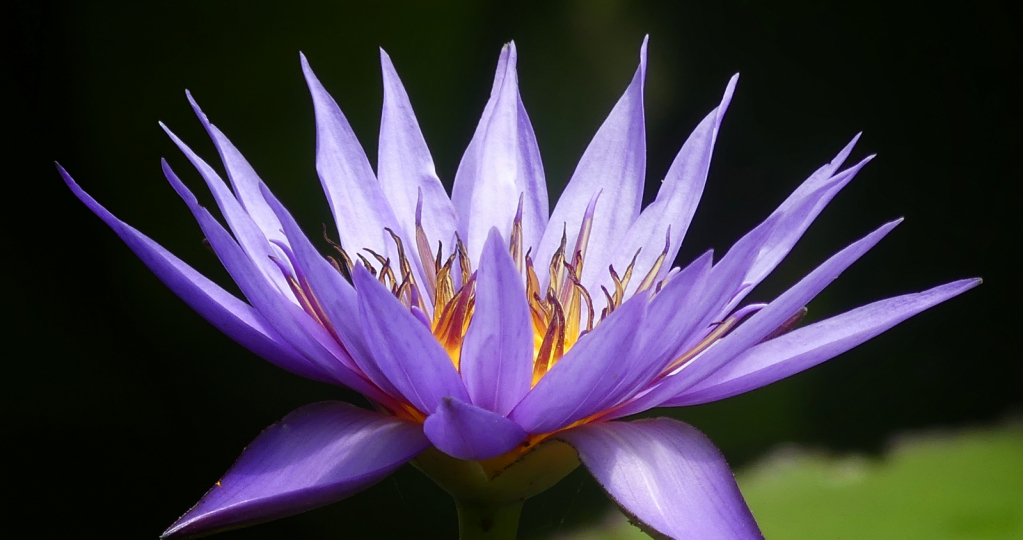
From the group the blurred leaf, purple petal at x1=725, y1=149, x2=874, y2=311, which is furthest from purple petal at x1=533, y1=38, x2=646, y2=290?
the blurred leaf

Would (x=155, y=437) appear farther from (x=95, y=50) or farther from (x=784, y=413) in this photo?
(x=784, y=413)

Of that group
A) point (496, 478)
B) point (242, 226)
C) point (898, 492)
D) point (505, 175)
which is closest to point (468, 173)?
point (505, 175)

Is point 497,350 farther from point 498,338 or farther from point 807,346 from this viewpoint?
point 807,346

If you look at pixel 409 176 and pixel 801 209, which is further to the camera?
pixel 409 176

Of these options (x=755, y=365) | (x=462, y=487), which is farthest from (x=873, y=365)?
(x=462, y=487)

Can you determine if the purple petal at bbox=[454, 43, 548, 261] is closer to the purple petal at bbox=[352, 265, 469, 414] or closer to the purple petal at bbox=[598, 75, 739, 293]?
the purple petal at bbox=[598, 75, 739, 293]

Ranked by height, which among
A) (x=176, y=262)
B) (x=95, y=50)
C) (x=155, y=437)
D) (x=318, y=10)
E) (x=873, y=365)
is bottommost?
(x=873, y=365)
